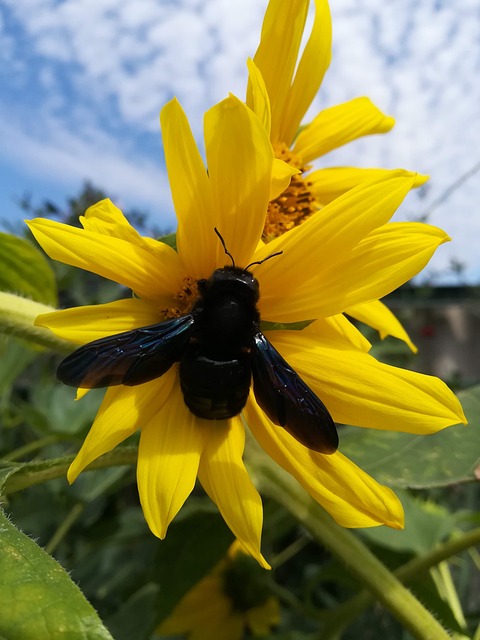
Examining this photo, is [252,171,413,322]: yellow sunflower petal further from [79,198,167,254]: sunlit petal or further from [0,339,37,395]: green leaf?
[0,339,37,395]: green leaf

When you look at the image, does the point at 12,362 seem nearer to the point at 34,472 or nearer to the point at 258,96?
the point at 34,472

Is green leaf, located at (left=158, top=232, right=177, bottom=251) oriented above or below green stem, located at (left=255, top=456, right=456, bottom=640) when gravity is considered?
above

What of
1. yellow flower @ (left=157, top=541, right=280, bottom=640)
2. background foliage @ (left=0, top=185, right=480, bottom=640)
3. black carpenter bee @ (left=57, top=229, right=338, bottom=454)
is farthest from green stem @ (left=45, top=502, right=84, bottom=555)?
black carpenter bee @ (left=57, top=229, right=338, bottom=454)

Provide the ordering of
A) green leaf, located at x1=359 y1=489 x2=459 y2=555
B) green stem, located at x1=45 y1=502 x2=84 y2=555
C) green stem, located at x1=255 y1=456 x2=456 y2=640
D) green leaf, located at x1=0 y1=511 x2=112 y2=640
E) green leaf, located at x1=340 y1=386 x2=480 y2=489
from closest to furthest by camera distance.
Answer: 1. green leaf, located at x1=0 y1=511 x2=112 y2=640
2. green stem, located at x1=255 y1=456 x2=456 y2=640
3. green leaf, located at x1=340 y1=386 x2=480 y2=489
4. green leaf, located at x1=359 y1=489 x2=459 y2=555
5. green stem, located at x1=45 y1=502 x2=84 y2=555

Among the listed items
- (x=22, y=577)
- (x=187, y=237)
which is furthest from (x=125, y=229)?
(x=22, y=577)

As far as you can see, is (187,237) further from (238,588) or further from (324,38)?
(238,588)

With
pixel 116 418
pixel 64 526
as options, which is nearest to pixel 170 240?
pixel 116 418
